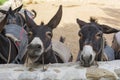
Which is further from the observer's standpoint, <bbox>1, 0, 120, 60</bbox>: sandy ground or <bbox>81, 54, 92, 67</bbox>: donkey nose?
<bbox>1, 0, 120, 60</bbox>: sandy ground

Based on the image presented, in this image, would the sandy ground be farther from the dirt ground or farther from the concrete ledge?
the concrete ledge

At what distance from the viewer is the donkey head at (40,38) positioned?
416cm

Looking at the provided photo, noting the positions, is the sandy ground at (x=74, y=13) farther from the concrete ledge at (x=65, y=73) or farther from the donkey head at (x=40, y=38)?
the concrete ledge at (x=65, y=73)

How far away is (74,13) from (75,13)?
5 cm

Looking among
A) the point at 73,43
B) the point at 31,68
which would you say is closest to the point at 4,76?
the point at 31,68

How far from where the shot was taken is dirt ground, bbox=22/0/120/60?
1303 cm

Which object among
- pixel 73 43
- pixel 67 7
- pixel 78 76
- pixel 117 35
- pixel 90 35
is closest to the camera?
pixel 78 76

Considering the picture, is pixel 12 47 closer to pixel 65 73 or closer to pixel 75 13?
pixel 65 73

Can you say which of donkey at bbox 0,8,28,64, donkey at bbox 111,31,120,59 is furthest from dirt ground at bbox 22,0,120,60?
donkey at bbox 0,8,28,64

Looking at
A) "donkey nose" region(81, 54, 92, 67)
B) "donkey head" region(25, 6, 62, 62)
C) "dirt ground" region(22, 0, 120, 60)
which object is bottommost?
"dirt ground" region(22, 0, 120, 60)

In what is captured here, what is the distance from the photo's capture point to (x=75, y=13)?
1741 centimetres

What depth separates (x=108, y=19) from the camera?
51.6 ft

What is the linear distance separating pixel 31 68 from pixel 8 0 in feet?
42.4

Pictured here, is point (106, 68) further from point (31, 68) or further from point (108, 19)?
point (108, 19)
